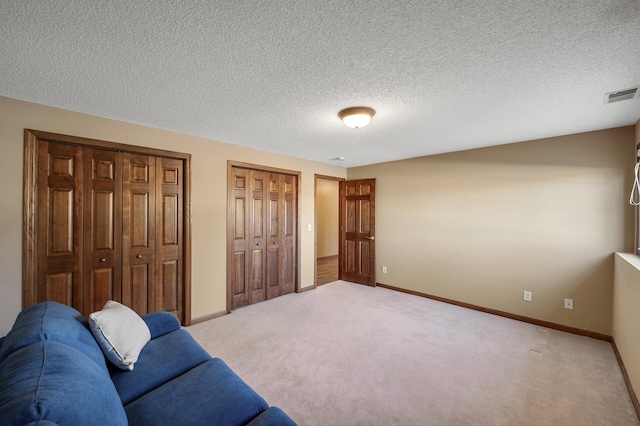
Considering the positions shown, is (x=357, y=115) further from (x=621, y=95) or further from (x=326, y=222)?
(x=326, y=222)

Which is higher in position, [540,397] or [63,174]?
[63,174]

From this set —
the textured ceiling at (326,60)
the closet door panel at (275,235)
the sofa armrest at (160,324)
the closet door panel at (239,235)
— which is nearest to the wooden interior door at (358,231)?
the closet door panel at (275,235)

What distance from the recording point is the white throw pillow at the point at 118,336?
1526mm

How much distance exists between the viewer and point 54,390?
2.64 feet

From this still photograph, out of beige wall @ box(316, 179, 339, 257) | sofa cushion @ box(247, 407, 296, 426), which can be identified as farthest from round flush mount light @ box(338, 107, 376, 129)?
beige wall @ box(316, 179, 339, 257)

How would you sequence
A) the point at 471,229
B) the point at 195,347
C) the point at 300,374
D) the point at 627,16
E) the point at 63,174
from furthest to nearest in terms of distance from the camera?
the point at 471,229, the point at 63,174, the point at 300,374, the point at 195,347, the point at 627,16

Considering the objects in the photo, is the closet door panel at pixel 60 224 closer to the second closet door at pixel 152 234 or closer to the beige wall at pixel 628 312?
the second closet door at pixel 152 234

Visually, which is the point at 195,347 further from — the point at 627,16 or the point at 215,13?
the point at 627,16

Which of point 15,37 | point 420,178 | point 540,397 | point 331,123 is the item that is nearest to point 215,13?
point 15,37

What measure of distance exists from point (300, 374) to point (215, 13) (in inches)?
103

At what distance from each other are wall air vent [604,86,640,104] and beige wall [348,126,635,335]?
106cm

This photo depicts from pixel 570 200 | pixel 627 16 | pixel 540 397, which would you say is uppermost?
pixel 627 16

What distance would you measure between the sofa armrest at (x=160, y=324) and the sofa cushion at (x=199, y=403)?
711 mm

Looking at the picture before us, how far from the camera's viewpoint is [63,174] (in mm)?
2492
